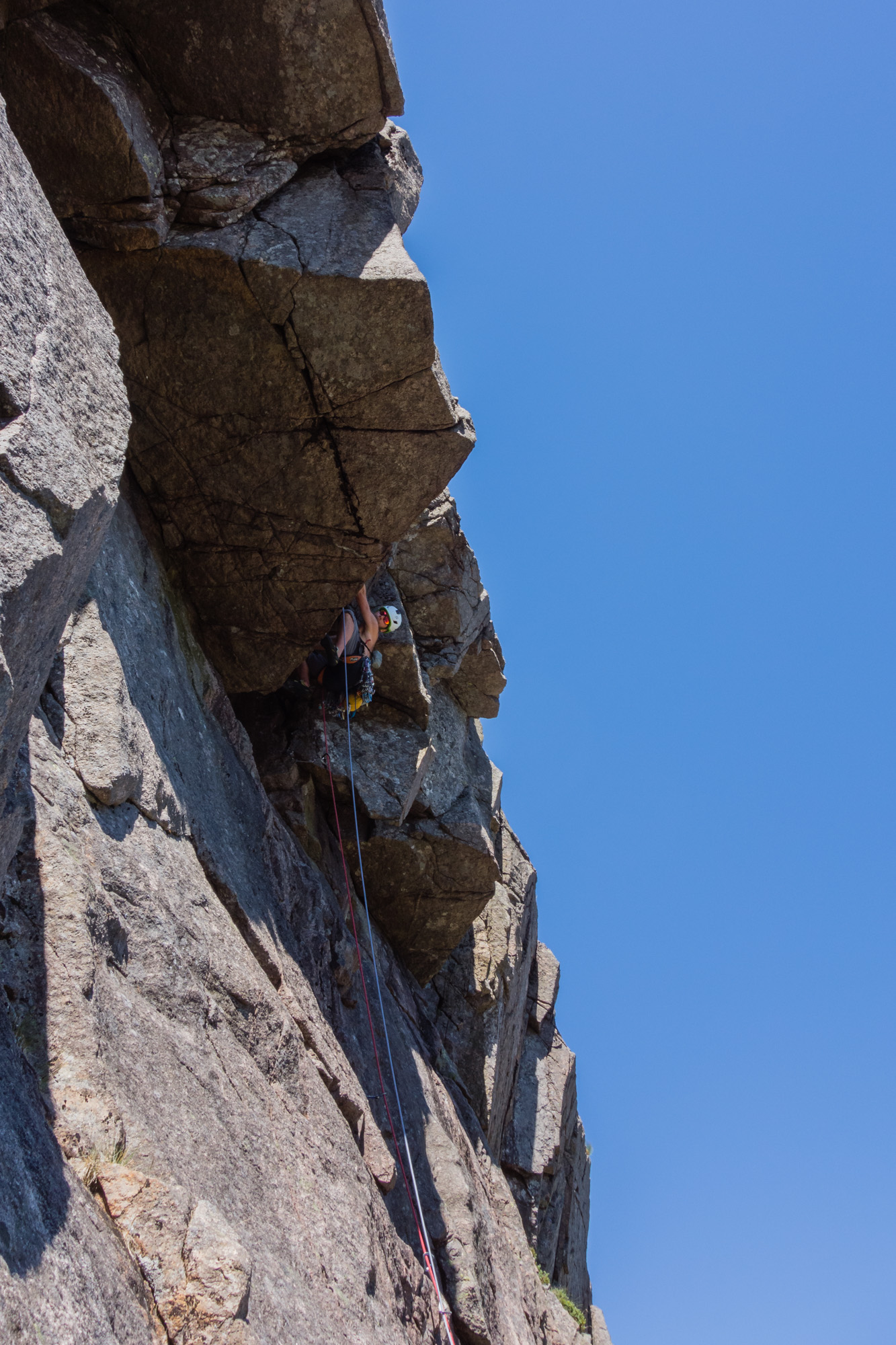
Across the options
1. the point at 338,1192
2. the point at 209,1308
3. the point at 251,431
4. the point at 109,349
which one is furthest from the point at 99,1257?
the point at 251,431

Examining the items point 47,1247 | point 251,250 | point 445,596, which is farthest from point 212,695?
point 47,1247

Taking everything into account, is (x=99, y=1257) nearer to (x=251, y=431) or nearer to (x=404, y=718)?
(x=251, y=431)

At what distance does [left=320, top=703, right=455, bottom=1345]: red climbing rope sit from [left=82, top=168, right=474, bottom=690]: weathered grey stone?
2689mm

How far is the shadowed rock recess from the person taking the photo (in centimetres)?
451

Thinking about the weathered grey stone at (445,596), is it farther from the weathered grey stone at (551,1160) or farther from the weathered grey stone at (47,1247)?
the weathered grey stone at (47,1247)

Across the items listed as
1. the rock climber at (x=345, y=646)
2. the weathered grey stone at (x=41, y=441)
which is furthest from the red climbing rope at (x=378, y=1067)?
the weathered grey stone at (x=41, y=441)

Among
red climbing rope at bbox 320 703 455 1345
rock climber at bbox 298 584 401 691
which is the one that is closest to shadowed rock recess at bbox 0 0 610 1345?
red climbing rope at bbox 320 703 455 1345

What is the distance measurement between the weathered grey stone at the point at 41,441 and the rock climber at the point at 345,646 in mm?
6632

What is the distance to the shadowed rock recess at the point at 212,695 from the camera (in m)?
4.51

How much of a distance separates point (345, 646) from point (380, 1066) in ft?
16.6

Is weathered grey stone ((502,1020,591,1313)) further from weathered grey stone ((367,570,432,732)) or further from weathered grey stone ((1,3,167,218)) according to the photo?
weathered grey stone ((1,3,167,218))

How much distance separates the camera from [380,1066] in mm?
11211

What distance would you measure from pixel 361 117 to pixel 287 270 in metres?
1.72

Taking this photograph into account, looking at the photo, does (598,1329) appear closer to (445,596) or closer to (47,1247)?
(445,596)
